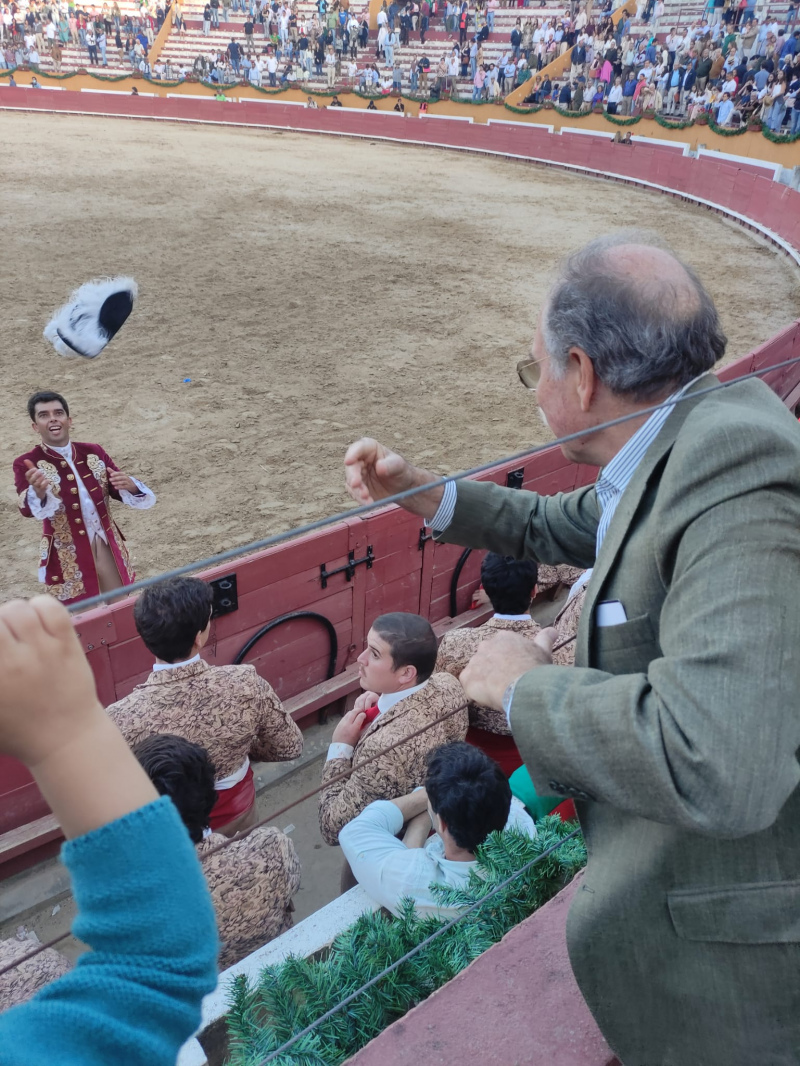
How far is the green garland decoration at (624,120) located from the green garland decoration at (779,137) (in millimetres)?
4097

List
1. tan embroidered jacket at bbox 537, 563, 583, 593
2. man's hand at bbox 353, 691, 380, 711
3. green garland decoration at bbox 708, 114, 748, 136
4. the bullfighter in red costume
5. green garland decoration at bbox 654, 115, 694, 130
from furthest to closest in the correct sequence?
green garland decoration at bbox 654, 115, 694, 130 → green garland decoration at bbox 708, 114, 748, 136 → tan embroidered jacket at bbox 537, 563, 583, 593 → the bullfighter in red costume → man's hand at bbox 353, 691, 380, 711

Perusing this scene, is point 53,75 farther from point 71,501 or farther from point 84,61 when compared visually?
point 71,501

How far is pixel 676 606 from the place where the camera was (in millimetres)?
935

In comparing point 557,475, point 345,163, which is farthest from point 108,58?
point 557,475

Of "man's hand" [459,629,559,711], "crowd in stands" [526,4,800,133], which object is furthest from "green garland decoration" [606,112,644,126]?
"man's hand" [459,629,559,711]

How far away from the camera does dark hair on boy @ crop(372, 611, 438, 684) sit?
8.73 ft

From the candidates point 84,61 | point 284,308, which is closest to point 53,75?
point 84,61

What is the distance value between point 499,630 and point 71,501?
2.31 metres

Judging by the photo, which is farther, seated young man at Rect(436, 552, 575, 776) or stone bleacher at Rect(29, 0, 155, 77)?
stone bleacher at Rect(29, 0, 155, 77)

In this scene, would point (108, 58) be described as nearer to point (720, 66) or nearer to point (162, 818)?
point (720, 66)

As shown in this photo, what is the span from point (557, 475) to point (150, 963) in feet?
14.3

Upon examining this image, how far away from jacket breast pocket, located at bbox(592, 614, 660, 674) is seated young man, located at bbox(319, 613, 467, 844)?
4.84 feet

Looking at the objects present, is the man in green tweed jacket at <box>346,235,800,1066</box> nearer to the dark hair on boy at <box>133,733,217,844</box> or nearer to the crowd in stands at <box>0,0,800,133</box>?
the dark hair on boy at <box>133,733,217,844</box>

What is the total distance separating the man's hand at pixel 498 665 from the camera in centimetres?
110
